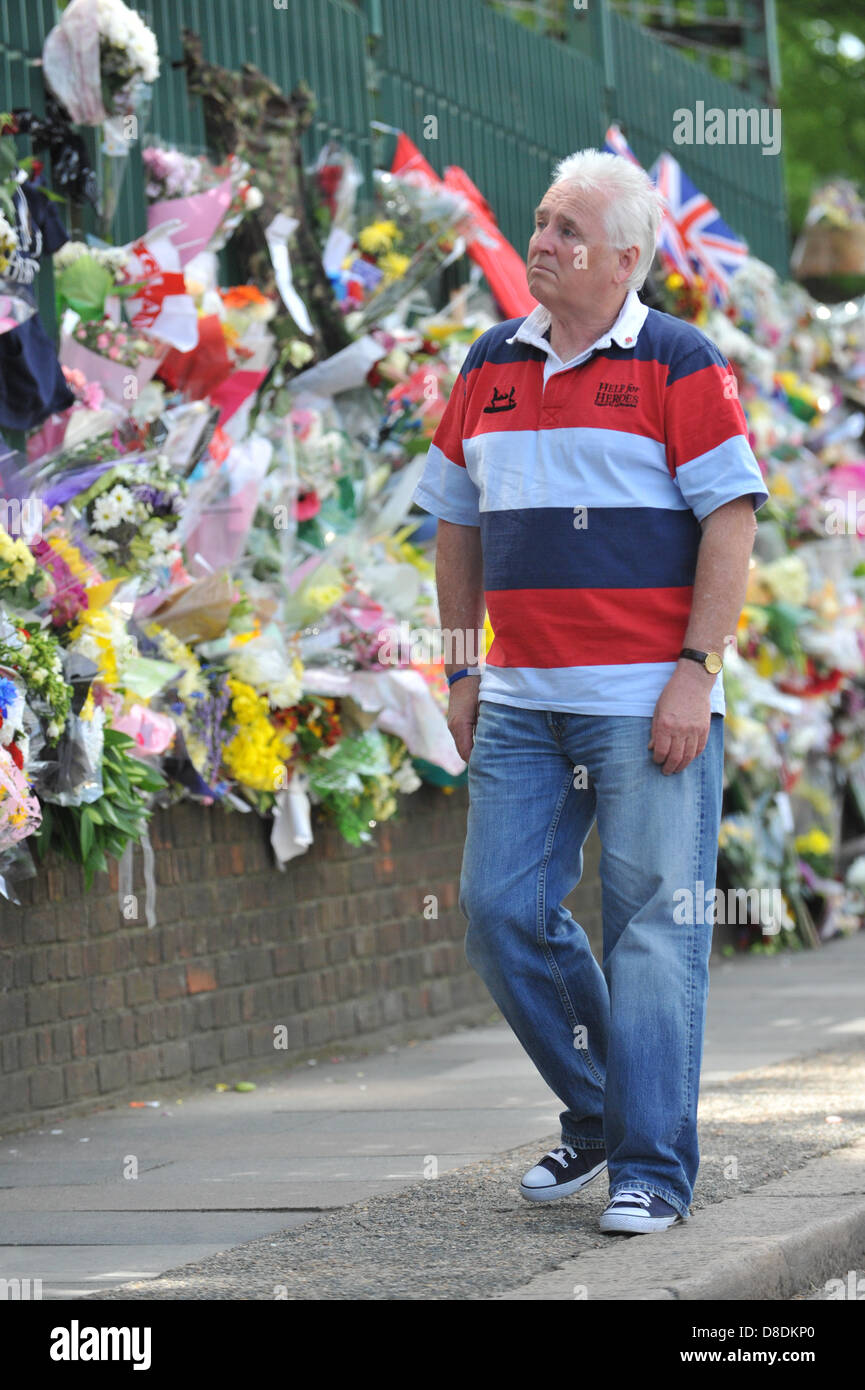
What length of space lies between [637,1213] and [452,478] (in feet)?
5.24

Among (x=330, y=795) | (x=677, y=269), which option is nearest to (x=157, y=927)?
(x=330, y=795)

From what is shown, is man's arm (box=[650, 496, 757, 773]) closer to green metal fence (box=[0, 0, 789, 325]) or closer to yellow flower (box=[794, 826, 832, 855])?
green metal fence (box=[0, 0, 789, 325])

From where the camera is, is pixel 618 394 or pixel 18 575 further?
pixel 18 575

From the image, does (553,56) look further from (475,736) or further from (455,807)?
(475,736)

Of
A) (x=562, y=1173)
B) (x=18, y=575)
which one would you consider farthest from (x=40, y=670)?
(x=562, y=1173)

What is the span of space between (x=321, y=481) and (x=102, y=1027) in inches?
84.9

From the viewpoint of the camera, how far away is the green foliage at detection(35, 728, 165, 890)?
5.88m

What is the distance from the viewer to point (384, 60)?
8875 mm

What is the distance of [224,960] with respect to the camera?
6.90 meters

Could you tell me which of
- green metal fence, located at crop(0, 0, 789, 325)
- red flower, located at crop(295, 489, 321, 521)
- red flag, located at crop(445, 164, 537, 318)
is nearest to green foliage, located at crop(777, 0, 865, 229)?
green metal fence, located at crop(0, 0, 789, 325)

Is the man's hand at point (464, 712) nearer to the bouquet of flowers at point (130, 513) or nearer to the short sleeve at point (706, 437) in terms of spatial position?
the short sleeve at point (706, 437)

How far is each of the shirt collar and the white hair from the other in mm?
47

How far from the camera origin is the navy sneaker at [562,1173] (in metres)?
4.64

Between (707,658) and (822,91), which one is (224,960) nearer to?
(707,658)
